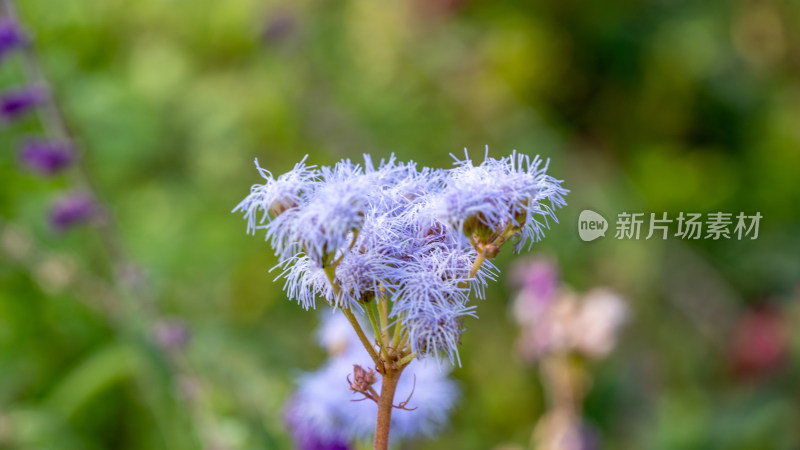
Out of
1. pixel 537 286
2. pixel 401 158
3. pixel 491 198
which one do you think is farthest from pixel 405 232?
pixel 401 158

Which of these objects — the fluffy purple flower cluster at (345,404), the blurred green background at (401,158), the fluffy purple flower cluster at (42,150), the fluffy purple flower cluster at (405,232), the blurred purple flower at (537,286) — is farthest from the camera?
the blurred green background at (401,158)

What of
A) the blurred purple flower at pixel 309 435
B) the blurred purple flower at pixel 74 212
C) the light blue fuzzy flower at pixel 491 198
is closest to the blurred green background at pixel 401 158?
the blurred purple flower at pixel 74 212

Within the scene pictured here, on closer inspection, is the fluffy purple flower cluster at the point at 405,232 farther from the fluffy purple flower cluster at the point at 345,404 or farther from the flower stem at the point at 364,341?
the fluffy purple flower cluster at the point at 345,404

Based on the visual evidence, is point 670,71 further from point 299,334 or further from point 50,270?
point 50,270

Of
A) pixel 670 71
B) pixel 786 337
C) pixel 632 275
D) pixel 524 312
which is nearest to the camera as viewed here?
pixel 524 312

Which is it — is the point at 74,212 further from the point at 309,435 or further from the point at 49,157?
the point at 309,435

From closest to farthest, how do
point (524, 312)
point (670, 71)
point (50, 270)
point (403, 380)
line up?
point (403, 380), point (524, 312), point (50, 270), point (670, 71)

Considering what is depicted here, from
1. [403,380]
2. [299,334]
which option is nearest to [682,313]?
[299,334]
